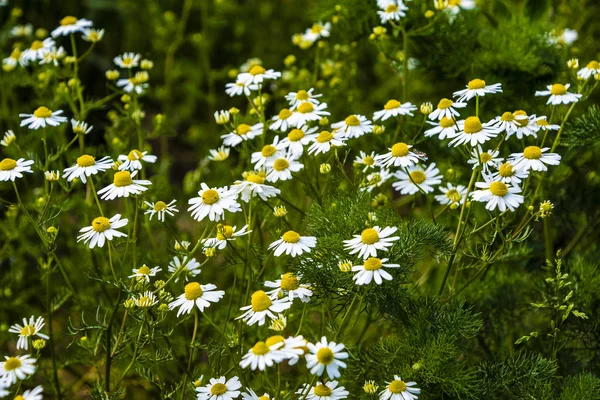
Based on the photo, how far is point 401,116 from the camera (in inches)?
79.7

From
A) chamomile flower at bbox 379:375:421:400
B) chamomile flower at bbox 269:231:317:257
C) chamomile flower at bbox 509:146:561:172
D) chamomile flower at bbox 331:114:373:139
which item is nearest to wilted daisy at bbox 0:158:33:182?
chamomile flower at bbox 269:231:317:257

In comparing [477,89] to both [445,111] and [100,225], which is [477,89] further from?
[100,225]

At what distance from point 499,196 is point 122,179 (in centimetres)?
79

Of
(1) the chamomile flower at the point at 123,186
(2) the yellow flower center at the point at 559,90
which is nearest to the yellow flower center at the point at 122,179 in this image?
(1) the chamomile flower at the point at 123,186

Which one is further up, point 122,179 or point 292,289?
point 122,179

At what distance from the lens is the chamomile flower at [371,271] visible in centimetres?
136

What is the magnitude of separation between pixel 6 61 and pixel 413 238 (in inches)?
57.1

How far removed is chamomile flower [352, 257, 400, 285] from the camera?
1.36m

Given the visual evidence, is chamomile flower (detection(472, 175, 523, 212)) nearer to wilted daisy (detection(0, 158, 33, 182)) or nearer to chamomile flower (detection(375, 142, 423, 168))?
chamomile flower (detection(375, 142, 423, 168))

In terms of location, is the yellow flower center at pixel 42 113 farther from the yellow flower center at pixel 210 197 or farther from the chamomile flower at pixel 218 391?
the chamomile flower at pixel 218 391

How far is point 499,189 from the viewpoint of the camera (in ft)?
5.00

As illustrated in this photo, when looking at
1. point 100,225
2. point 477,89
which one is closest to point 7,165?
point 100,225

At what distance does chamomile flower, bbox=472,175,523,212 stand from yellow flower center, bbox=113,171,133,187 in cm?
73

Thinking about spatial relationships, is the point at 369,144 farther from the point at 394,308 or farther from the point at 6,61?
the point at 6,61
